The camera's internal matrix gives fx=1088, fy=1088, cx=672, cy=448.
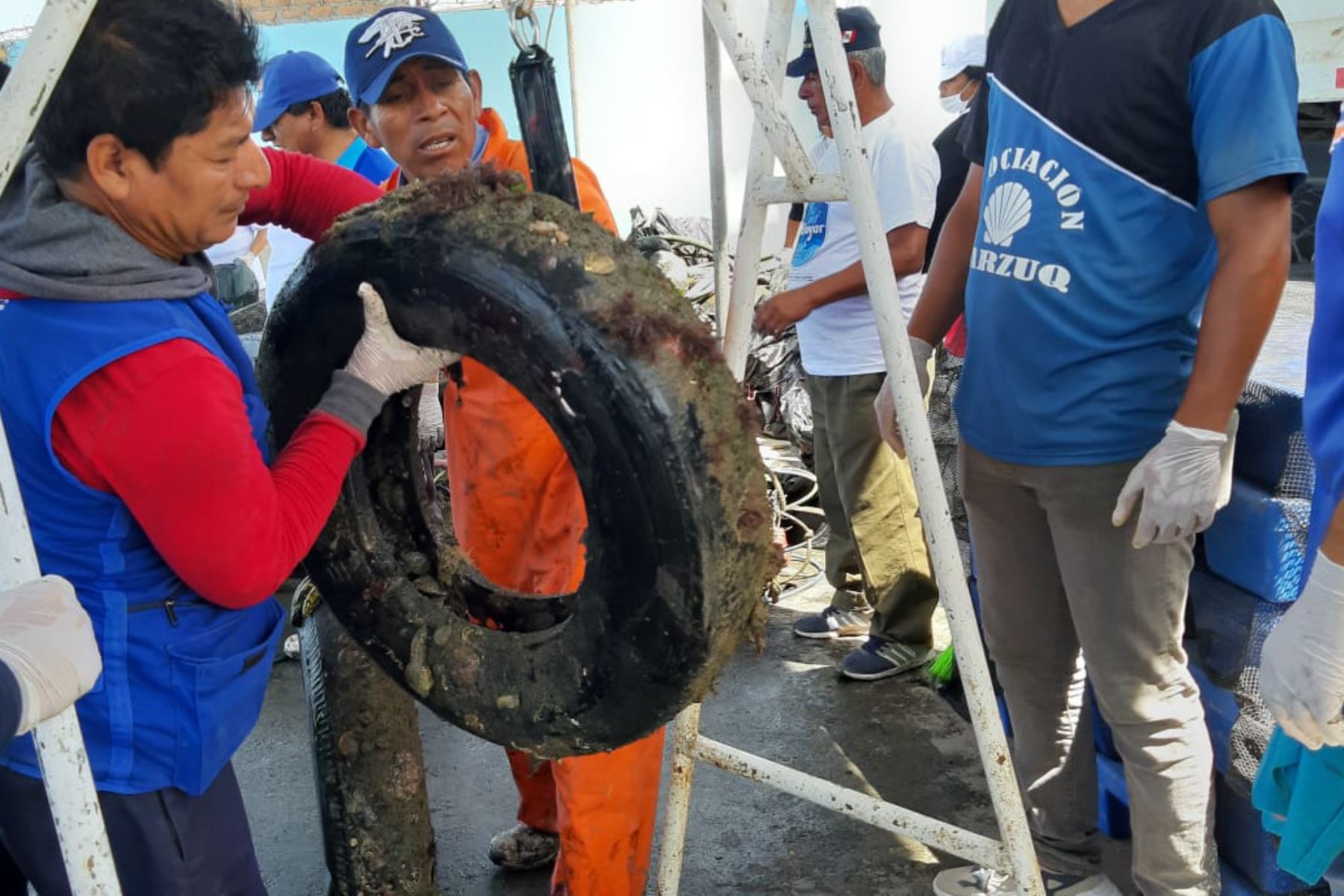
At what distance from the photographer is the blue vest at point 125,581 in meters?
1.19

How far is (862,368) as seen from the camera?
121 inches

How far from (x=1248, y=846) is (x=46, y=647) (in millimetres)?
1997

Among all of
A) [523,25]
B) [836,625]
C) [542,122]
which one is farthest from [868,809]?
[836,625]

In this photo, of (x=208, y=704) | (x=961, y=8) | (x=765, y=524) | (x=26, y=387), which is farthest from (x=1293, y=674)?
(x=961, y=8)

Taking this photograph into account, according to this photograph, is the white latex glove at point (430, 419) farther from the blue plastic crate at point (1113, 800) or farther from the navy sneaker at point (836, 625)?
the blue plastic crate at point (1113, 800)

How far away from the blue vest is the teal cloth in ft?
4.65

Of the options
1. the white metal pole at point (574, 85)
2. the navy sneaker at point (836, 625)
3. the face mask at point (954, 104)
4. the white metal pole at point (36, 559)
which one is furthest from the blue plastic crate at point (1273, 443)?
the white metal pole at point (574, 85)

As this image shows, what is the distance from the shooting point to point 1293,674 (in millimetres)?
1400

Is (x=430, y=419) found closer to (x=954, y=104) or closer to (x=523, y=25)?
(x=523, y=25)

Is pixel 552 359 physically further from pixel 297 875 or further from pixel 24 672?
pixel 297 875

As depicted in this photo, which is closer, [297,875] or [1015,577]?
[1015,577]

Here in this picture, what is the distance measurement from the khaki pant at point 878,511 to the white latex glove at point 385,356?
1.89 meters

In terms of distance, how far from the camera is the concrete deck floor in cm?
237

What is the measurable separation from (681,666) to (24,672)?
0.67 m
